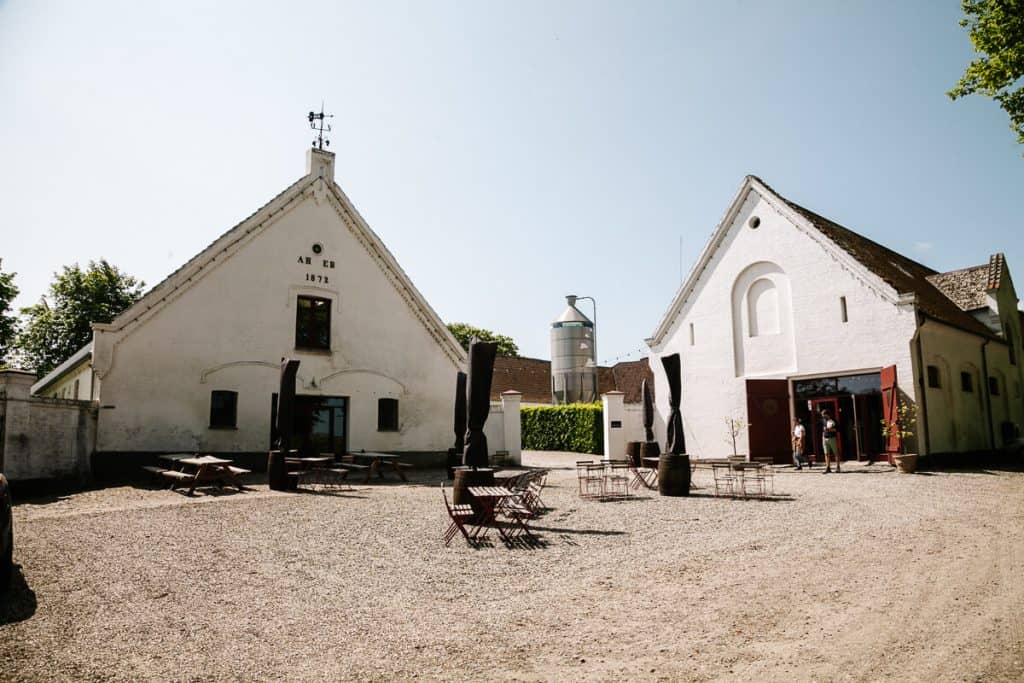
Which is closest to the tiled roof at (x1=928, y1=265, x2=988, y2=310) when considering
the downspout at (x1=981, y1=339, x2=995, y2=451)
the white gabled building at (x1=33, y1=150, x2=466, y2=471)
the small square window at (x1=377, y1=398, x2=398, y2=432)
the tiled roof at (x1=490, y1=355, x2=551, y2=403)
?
the downspout at (x1=981, y1=339, x2=995, y2=451)

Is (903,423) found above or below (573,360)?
below

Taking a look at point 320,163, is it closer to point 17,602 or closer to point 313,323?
point 313,323

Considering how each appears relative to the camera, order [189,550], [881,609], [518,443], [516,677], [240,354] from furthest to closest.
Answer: [518,443] < [240,354] < [189,550] < [881,609] < [516,677]

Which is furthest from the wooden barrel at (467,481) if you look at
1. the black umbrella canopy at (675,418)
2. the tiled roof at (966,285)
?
the tiled roof at (966,285)

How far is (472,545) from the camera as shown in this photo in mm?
7824

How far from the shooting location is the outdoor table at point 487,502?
8375 mm

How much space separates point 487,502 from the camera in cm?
848

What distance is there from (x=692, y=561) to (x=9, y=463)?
12637 mm

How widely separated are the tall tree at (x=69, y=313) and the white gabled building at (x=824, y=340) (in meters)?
32.9

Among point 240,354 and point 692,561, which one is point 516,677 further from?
point 240,354

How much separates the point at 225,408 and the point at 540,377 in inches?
A: 1159

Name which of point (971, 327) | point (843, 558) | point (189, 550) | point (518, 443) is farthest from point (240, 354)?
point (971, 327)

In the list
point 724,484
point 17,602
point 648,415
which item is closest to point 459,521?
point 17,602

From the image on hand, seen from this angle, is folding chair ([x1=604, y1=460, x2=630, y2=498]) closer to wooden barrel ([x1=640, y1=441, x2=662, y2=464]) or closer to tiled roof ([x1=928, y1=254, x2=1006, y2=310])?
wooden barrel ([x1=640, y1=441, x2=662, y2=464])
